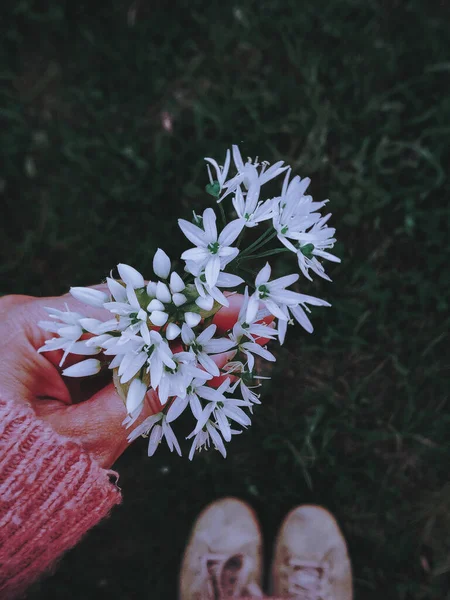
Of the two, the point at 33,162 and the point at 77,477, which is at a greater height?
the point at 33,162

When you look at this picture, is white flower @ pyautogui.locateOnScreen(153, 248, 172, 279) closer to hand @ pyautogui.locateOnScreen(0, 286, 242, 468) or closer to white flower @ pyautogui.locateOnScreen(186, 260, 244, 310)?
white flower @ pyautogui.locateOnScreen(186, 260, 244, 310)

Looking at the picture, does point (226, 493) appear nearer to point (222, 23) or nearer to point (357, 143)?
point (357, 143)

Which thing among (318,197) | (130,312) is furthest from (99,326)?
(318,197)

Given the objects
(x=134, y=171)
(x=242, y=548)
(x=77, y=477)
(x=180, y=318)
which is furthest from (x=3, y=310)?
(x=242, y=548)

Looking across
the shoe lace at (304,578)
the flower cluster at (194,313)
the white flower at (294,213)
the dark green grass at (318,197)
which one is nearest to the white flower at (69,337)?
the flower cluster at (194,313)

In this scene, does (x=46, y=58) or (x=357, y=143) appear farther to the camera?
(x=46, y=58)

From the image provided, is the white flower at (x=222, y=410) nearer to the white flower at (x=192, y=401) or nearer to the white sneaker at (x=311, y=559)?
the white flower at (x=192, y=401)

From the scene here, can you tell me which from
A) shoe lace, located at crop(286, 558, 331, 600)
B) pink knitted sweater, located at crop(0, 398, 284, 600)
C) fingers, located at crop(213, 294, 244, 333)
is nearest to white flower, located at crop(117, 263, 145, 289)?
fingers, located at crop(213, 294, 244, 333)
